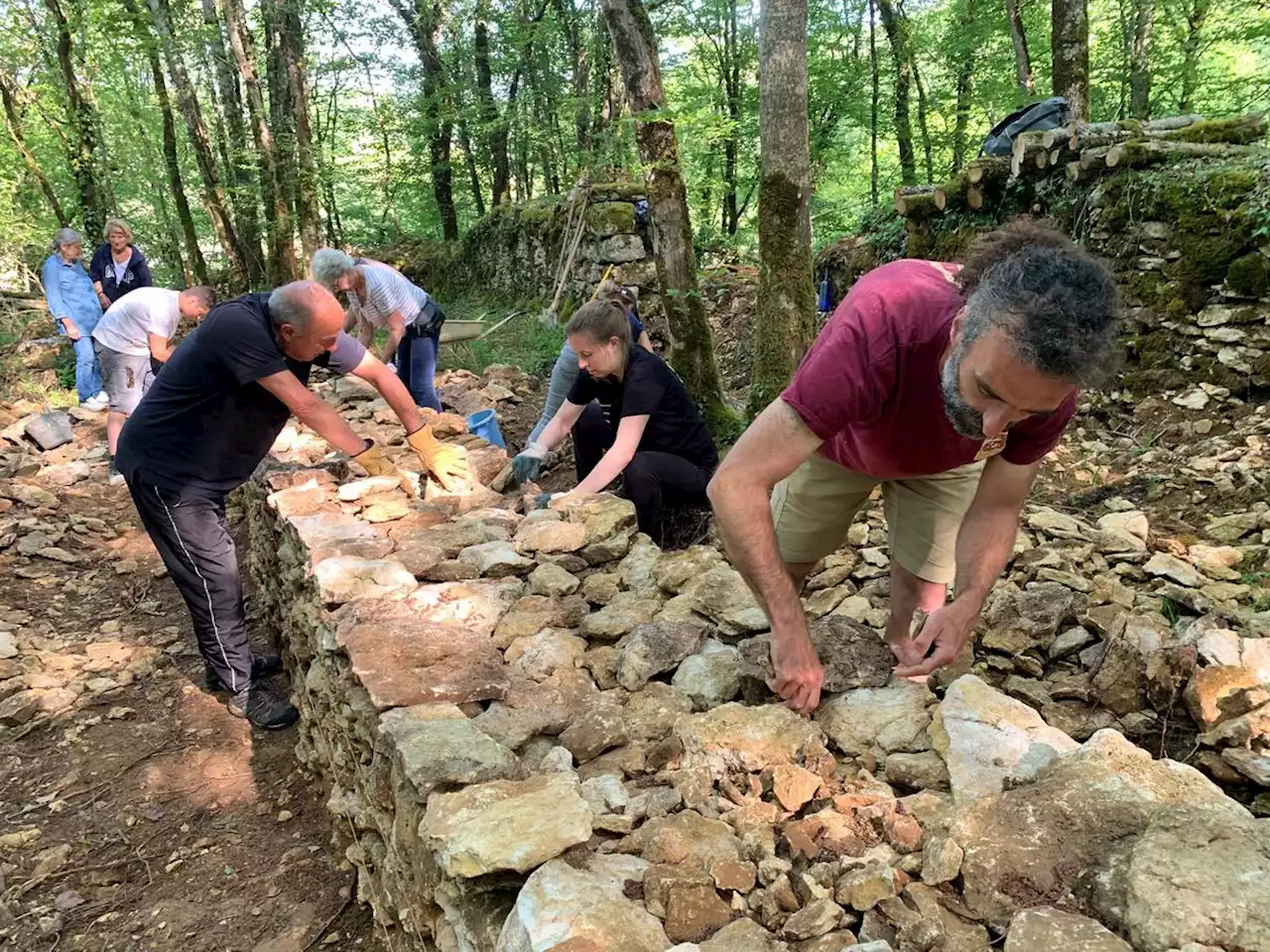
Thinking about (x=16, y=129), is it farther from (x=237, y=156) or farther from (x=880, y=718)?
(x=880, y=718)

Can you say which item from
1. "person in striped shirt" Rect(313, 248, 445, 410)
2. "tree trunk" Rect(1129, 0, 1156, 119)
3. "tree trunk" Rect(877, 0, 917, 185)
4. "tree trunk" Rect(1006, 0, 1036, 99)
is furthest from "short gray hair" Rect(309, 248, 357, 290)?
"tree trunk" Rect(877, 0, 917, 185)

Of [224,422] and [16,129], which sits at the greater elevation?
[16,129]

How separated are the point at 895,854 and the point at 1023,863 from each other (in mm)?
230

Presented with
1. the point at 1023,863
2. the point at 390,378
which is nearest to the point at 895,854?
the point at 1023,863

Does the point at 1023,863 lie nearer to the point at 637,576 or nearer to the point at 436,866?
the point at 436,866

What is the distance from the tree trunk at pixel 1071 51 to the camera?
296 inches

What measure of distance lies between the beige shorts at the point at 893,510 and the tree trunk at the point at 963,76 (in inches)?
459

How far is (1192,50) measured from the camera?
11461 millimetres

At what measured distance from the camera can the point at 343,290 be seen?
5.22 meters

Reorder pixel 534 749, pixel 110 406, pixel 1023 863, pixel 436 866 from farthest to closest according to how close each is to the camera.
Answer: pixel 110 406 → pixel 534 749 → pixel 436 866 → pixel 1023 863

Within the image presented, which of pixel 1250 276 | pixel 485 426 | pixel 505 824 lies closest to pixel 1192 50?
pixel 1250 276

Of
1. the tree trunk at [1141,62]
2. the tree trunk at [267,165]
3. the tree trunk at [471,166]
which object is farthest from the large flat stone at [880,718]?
the tree trunk at [471,166]

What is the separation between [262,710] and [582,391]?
7.33 ft

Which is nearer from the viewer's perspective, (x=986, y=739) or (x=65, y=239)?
(x=986, y=739)
